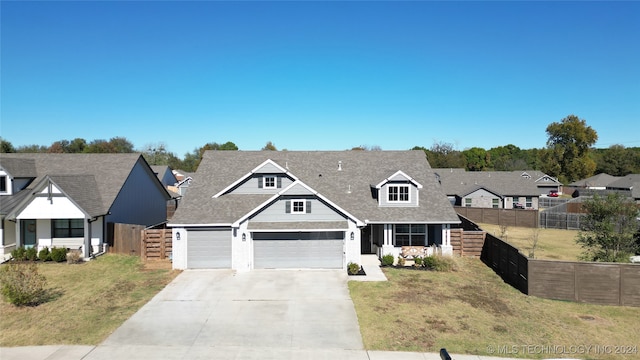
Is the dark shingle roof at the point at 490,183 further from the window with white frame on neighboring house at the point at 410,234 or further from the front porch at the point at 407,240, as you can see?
the window with white frame on neighboring house at the point at 410,234

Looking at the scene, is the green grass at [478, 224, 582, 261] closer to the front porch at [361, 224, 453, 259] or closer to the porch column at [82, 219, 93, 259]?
the front porch at [361, 224, 453, 259]

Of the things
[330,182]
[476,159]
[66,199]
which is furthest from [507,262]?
[476,159]

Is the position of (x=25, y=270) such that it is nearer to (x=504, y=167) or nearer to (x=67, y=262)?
(x=67, y=262)

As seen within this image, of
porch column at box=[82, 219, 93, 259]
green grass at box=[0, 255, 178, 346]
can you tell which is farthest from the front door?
porch column at box=[82, 219, 93, 259]

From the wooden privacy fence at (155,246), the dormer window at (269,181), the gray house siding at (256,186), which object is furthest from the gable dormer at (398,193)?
the wooden privacy fence at (155,246)

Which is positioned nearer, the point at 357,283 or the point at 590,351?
the point at 590,351

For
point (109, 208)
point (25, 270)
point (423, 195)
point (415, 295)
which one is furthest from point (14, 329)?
point (423, 195)

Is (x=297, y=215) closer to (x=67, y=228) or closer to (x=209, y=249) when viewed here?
(x=209, y=249)
